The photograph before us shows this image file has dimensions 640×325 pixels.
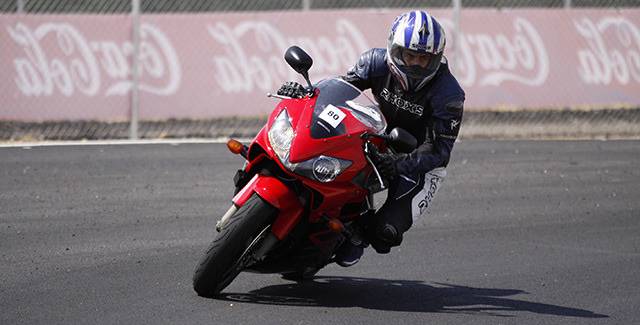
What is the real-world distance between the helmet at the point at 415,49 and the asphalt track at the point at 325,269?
129cm

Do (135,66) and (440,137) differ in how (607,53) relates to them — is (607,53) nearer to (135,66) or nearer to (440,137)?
(135,66)

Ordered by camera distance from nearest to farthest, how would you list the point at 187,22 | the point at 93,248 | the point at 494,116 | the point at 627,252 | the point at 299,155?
the point at 299,155 → the point at 93,248 → the point at 627,252 → the point at 187,22 → the point at 494,116

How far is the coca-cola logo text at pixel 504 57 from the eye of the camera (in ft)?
52.1

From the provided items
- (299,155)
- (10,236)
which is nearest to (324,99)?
(299,155)

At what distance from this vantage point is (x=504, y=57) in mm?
15977

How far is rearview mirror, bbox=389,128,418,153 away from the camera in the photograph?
6551mm

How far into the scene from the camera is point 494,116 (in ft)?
52.8

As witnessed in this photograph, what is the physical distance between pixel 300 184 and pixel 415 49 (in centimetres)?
107

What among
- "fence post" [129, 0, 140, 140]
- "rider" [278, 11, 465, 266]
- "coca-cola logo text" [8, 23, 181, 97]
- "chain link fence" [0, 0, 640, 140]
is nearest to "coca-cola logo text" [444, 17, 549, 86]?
"chain link fence" [0, 0, 640, 140]

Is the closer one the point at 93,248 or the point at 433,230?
the point at 93,248

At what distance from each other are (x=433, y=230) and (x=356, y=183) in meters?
3.17

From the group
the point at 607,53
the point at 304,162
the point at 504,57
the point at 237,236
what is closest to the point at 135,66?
the point at 504,57

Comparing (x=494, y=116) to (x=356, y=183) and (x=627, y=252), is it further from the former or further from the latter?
(x=356, y=183)

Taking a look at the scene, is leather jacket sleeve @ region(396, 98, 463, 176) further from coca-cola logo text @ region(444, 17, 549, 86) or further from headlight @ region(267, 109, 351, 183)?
coca-cola logo text @ region(444, 17, 549, 86)
